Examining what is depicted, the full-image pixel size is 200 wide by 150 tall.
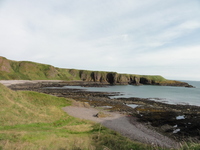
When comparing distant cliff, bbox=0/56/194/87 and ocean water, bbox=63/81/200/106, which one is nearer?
ocean water, bbox=63/81/200/106

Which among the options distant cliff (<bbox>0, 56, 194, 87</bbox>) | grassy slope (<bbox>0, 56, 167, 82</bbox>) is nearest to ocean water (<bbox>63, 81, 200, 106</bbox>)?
distant cliff (<bbox>0, 56, 194, 87</bbox>)

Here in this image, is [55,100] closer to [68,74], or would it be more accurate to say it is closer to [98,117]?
[98,117]

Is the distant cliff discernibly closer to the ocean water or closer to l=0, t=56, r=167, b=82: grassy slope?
l=0, t=56, r=167, b=82: grassy slope

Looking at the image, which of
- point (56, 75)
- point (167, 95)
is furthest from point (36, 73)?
point (167, 95)

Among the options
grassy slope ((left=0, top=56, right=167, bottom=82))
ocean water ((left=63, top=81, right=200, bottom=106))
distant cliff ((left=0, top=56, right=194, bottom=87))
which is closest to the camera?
ocean water ((left=63, top=81, right=200, bottom=106))

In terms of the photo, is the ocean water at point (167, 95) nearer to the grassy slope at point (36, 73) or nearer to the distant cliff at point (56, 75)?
the distant cliff at point (56, 75)

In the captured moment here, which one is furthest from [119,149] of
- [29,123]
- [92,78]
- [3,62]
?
[92,78]

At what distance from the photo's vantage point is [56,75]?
516 ft

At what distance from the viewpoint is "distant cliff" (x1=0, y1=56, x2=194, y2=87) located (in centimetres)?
12056

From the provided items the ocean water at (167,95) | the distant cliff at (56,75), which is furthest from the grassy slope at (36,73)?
the ocean water at (167,95)

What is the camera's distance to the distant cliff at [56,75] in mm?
120562

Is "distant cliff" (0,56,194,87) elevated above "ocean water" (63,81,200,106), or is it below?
above

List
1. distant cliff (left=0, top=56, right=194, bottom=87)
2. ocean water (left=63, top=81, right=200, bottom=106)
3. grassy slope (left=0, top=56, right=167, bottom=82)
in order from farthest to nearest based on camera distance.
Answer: distant cliff (left=0, top=56, right=194, bottom=87), grassy slope (left=0, top=56, right=167, bottom=82), ocean water (left=63, top=81, right=200, bottom=106)

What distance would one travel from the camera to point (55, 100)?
35.8m
